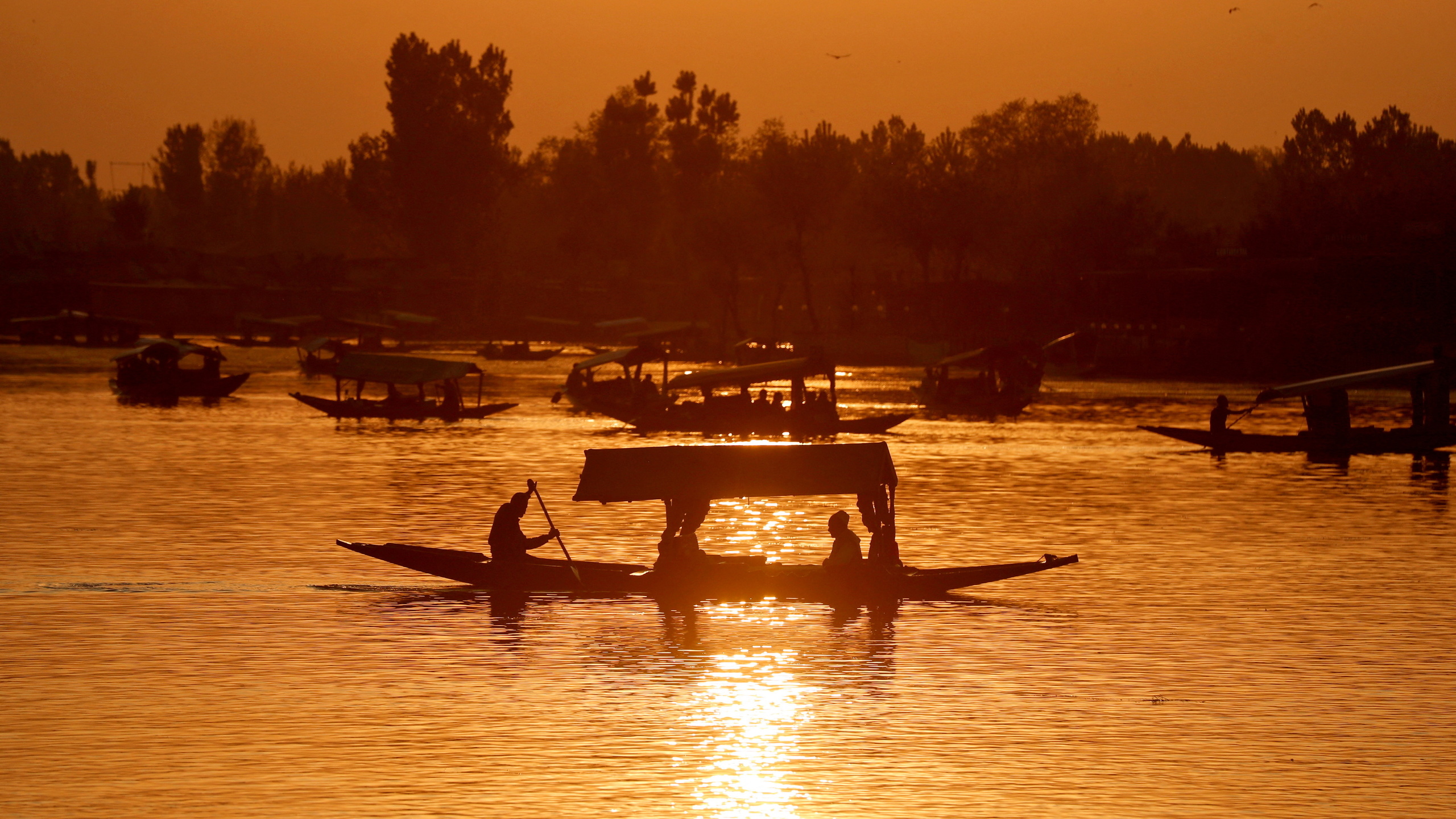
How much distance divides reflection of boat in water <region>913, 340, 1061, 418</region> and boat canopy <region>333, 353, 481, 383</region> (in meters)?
19.6

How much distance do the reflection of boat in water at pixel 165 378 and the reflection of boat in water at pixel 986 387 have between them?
28.5 metres

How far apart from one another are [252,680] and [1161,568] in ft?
49.0

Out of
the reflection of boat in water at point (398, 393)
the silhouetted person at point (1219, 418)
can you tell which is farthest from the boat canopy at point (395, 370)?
the silhouetted person at point (1219, 418)

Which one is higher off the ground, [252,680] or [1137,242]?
[1137,242]

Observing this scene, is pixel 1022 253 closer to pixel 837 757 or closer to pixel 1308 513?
pixel 1308 513

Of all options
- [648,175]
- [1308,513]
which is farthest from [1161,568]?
[648,175]

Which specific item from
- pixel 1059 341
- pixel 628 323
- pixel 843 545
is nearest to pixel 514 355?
pixel 628 323

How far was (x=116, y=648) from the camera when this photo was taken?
17812mm

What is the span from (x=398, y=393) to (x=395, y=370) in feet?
14.7

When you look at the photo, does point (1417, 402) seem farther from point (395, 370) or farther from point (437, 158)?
point (437, 158)

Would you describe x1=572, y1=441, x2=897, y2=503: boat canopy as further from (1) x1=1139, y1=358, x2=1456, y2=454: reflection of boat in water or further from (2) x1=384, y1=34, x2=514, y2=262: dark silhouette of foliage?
(2) x1=384, y1=34, x2=514, y2=262: dark silhouette of foliage

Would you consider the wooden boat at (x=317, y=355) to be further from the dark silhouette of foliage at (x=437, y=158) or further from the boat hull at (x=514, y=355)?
the dark silhouette of foliage at (x=437, y=158)

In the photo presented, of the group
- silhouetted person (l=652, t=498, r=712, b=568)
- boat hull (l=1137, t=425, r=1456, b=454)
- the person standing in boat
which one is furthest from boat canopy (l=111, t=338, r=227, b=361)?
silhouetted person (l=652, t=498, r=712, b=568)

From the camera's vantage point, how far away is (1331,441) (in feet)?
138
